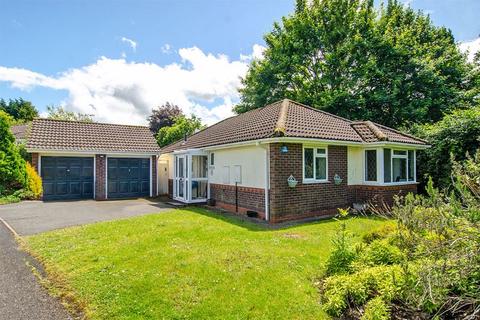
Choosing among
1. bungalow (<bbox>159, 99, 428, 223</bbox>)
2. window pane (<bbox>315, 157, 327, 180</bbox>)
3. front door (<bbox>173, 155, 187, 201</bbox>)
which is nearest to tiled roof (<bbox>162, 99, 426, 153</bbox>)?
bungalow (<bbox>159, 99, 428, 223</bbox>)

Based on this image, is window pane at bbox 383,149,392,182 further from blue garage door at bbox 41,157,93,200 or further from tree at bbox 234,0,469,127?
blue garage door at bbox 41,157,93,200

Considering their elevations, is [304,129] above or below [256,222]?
above

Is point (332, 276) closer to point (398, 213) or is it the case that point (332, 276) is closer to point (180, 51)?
point (398, 213)

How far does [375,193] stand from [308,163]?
3469mm

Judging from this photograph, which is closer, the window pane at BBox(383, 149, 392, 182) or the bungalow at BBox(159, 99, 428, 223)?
the bungalow at BBox(159, 99, 428, 223)

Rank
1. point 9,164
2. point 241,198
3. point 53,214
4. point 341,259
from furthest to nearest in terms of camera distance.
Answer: point 9,164 → point 241,198 → point 53,214 → point 341,259

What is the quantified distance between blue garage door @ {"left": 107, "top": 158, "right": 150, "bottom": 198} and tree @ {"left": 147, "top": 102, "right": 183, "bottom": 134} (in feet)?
68.0

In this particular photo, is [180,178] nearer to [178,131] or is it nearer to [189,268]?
[189,268]

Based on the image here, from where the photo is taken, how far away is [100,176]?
17438mm

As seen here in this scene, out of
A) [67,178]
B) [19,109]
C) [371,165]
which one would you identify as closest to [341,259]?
[371,165]

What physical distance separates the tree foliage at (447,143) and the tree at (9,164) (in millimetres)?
21836

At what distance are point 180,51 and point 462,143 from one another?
1639cm

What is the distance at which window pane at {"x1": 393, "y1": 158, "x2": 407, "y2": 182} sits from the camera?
1269cm

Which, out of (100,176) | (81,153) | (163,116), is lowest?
(100,176)
